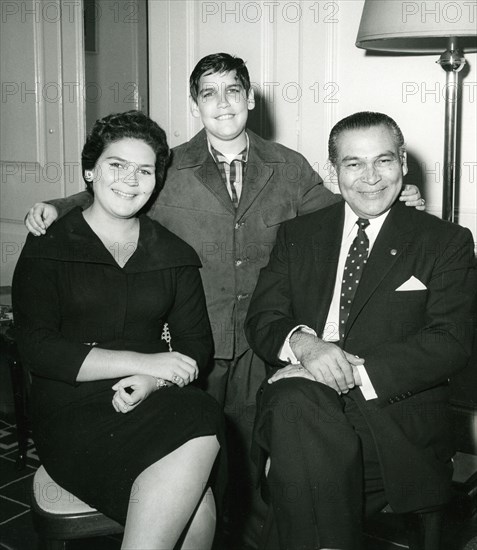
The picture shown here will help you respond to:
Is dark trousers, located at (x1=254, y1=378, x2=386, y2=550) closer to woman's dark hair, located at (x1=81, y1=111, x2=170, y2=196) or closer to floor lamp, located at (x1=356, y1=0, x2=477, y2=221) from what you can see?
woman's dark hair, located at (x1=81, y1=111, x2=170, y2=196)

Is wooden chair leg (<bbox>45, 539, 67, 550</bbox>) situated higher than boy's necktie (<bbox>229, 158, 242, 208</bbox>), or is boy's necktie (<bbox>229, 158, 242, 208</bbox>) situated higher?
boy's necktie (<bbox>229, 158, 242, 208</bbox>)

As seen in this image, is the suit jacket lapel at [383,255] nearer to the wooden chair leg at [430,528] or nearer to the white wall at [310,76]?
the wooden chair leg at [430,528]

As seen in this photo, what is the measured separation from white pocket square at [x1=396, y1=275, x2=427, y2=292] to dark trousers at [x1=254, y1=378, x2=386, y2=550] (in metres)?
0.37

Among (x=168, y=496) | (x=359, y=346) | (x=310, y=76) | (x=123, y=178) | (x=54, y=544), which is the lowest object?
(x=54, y=544)

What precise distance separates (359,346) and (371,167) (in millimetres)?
524

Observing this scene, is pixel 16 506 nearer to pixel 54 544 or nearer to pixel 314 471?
pixel 54 544

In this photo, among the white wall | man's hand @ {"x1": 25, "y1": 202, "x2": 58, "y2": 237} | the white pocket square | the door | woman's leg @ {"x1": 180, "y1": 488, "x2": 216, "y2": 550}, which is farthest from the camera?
the door

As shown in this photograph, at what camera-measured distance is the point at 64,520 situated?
1.77m

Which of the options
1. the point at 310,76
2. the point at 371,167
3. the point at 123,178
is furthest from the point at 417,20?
the point at 123,178

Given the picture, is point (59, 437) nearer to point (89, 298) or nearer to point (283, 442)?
point (89, 298)

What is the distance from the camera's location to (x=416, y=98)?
9.84 ft

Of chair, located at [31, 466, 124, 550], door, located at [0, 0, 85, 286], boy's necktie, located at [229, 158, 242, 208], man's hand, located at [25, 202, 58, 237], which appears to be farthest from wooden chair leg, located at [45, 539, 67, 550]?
door, located at [0, 0, 85, 286]

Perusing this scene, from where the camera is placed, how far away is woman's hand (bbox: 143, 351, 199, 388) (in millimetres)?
1966

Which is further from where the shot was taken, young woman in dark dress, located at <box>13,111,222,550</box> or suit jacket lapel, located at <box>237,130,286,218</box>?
suit jacket lapel, located at <box>237,130,286,218</box>
